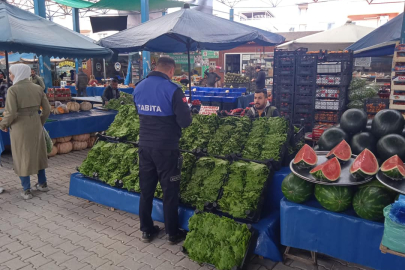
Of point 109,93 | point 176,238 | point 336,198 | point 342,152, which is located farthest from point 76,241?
point 109,93

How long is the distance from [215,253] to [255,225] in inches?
20.9

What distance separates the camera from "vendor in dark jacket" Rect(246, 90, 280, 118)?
5.28 meters

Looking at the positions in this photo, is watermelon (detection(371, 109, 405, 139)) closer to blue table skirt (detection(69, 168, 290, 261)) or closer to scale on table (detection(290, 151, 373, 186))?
scale on table (detection(290, 151, 373, 186))

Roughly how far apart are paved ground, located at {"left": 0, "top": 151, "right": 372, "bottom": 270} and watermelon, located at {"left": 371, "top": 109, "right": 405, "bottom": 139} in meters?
1.46

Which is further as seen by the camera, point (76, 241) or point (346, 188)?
point (76, 241)

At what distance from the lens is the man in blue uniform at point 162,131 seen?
3.58 meters

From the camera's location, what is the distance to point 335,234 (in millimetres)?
3037

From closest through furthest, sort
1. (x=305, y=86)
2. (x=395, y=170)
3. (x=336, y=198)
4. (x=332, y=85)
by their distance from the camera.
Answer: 1. (x=395, y=170)
2. (x=336, y=198)
3. (x=332, y=85)
4. (x=305, y=86)

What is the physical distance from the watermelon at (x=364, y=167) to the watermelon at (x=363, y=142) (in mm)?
486

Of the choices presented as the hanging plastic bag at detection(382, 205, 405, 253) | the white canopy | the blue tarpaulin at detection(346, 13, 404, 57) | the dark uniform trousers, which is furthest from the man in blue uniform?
the white canopy

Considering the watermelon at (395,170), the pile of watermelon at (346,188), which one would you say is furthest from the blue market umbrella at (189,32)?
the watermelon at (395,170)

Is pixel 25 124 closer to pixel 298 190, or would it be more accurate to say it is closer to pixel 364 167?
pixel 298 190

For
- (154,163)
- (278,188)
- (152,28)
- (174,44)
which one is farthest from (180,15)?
(278,188)

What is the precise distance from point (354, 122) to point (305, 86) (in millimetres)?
5144
